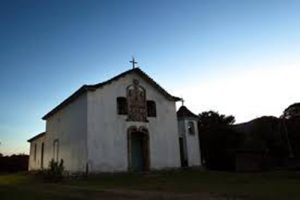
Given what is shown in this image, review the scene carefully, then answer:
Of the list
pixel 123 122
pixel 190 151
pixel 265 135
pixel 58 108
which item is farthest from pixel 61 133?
pixel 265 135

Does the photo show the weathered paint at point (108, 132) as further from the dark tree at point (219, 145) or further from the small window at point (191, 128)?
the dark tree at point (219, 145)

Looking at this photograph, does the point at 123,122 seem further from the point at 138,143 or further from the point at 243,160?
the point at 243,160

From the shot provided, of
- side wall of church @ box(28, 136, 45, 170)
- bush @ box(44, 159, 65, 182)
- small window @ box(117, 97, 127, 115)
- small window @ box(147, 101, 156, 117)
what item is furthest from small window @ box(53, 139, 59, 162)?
small window @ box(147, 101, 156, 117)

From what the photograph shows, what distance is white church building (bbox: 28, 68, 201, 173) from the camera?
23.8m

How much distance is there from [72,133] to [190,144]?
10916 millimetres

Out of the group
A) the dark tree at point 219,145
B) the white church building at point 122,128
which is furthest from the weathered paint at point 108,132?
the dark tree at point 219,145

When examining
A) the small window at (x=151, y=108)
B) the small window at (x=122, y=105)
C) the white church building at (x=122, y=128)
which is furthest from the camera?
the small window at (x=151, y=108)

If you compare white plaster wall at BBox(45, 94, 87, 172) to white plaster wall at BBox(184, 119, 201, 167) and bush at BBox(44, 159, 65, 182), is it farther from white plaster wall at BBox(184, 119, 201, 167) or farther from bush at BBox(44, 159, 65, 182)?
white plaster wall at BBox(184, 119, 201, 167)

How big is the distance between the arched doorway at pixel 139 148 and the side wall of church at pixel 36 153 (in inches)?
592

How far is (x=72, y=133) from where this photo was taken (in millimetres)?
26734

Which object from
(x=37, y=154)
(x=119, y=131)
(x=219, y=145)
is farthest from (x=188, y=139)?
(x=37, y=154)

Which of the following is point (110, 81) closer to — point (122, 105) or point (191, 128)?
point (122, 105)

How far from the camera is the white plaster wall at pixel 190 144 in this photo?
3005cm

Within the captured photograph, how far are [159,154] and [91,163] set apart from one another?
19.3 ft
